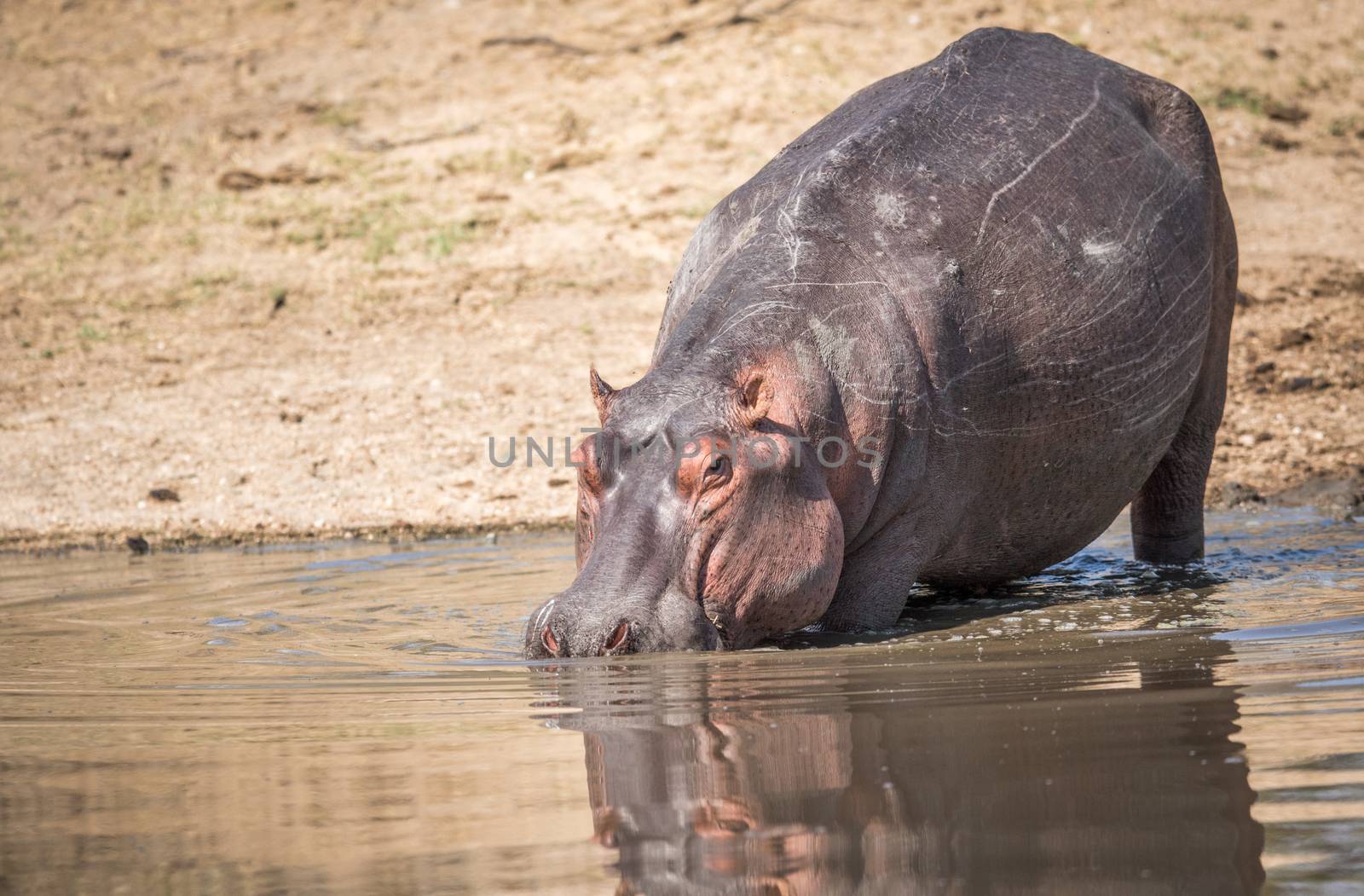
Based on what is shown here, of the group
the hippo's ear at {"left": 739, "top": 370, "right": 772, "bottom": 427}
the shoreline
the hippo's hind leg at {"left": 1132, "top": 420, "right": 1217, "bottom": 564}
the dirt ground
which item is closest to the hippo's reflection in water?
the hippo's ear at {"left": 739, "top": 370, "right": 772, "bottom": 427}

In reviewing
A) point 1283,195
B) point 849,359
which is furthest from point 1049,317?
point 1283,195

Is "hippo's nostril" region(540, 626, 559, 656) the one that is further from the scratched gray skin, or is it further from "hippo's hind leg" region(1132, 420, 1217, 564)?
"hippo's hind leg" region(1132, 420, 1217, 564)

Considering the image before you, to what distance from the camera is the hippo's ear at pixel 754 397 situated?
4551 millimetres

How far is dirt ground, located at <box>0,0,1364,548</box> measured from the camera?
8758 mm

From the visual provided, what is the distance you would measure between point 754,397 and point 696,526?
1.38 feet

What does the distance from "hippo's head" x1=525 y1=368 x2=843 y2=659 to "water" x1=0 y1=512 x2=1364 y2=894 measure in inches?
4.3

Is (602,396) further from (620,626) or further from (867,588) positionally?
(867,588)

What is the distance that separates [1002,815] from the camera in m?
2.74

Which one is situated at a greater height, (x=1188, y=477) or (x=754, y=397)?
(x=754, y=397)

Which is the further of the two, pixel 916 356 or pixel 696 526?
pixel 916 356

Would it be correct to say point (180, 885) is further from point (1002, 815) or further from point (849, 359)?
point (849, 359)

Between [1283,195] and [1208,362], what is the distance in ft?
20.6

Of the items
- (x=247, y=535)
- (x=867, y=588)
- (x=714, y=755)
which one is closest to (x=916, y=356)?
(x=867, y=588)

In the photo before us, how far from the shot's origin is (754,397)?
4.59 metres
